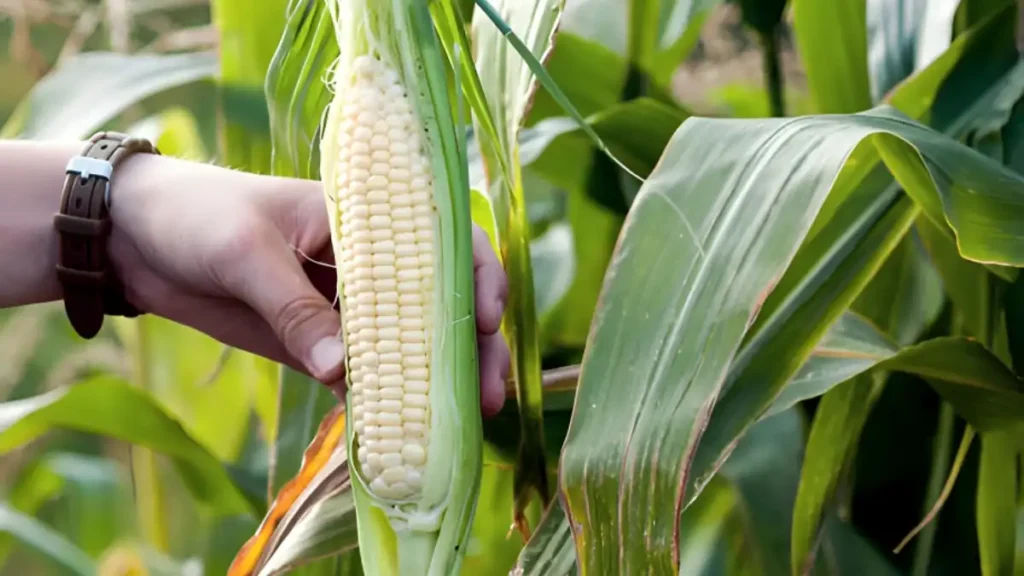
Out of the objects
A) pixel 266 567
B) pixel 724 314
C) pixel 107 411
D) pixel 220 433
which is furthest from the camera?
pixel 220 433

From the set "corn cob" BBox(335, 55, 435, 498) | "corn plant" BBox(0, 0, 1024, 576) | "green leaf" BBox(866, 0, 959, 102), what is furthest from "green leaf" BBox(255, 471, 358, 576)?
"green leaf" BBox(866, 0, 959, 102)

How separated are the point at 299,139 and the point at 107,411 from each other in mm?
214

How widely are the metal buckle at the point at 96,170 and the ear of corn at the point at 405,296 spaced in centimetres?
22

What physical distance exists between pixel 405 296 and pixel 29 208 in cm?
32

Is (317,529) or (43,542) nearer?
(317,529)

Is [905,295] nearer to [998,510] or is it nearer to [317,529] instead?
[998,510]

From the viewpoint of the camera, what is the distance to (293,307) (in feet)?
1.31

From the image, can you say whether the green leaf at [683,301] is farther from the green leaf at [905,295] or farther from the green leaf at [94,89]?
the green leaf at [94,89]

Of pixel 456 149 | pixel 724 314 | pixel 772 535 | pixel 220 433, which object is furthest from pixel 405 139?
pixel 220 433

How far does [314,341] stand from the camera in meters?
0.38

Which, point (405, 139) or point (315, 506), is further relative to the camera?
point (315, 506)

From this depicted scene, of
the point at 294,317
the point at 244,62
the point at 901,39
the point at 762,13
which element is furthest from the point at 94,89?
the point at 901,39

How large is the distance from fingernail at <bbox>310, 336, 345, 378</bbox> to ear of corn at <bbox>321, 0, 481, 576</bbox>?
0.11 feet

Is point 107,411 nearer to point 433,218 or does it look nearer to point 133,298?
point 133,298
